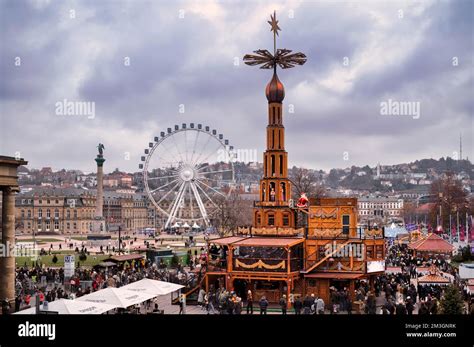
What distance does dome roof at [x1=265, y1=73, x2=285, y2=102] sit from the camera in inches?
1676

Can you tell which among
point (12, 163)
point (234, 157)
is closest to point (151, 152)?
point (234, 157)

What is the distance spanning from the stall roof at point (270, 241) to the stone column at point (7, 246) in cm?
1160

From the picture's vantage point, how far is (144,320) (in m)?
17.4

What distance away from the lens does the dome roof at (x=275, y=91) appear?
140 feet

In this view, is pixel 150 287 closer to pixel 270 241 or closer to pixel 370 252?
pixel 270 241

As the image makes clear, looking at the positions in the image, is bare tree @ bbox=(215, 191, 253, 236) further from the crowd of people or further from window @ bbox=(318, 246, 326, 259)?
window @ bbox=(318, 246, 326, 259)

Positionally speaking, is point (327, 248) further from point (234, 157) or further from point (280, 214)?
point (234, 157)

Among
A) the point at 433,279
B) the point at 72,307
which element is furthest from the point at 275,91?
the point at 72,307

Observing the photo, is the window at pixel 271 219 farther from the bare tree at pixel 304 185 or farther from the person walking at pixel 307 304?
the bare tree at pixel 304 185

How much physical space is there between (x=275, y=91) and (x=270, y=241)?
10898mm

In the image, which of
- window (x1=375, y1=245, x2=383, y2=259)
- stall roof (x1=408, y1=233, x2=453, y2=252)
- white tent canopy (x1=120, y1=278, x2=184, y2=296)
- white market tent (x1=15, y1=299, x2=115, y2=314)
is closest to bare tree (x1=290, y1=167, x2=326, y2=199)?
stall roof (x1=408, y1=233, x2=453, y2=252)

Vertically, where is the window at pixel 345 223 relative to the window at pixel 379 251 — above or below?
above

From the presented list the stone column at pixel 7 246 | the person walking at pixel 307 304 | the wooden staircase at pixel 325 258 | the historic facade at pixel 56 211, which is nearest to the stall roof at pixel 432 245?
the wooden staircase at pixel 325 258

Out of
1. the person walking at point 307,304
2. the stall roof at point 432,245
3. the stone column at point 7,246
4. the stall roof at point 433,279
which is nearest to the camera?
A: the stone column at point 7,246
